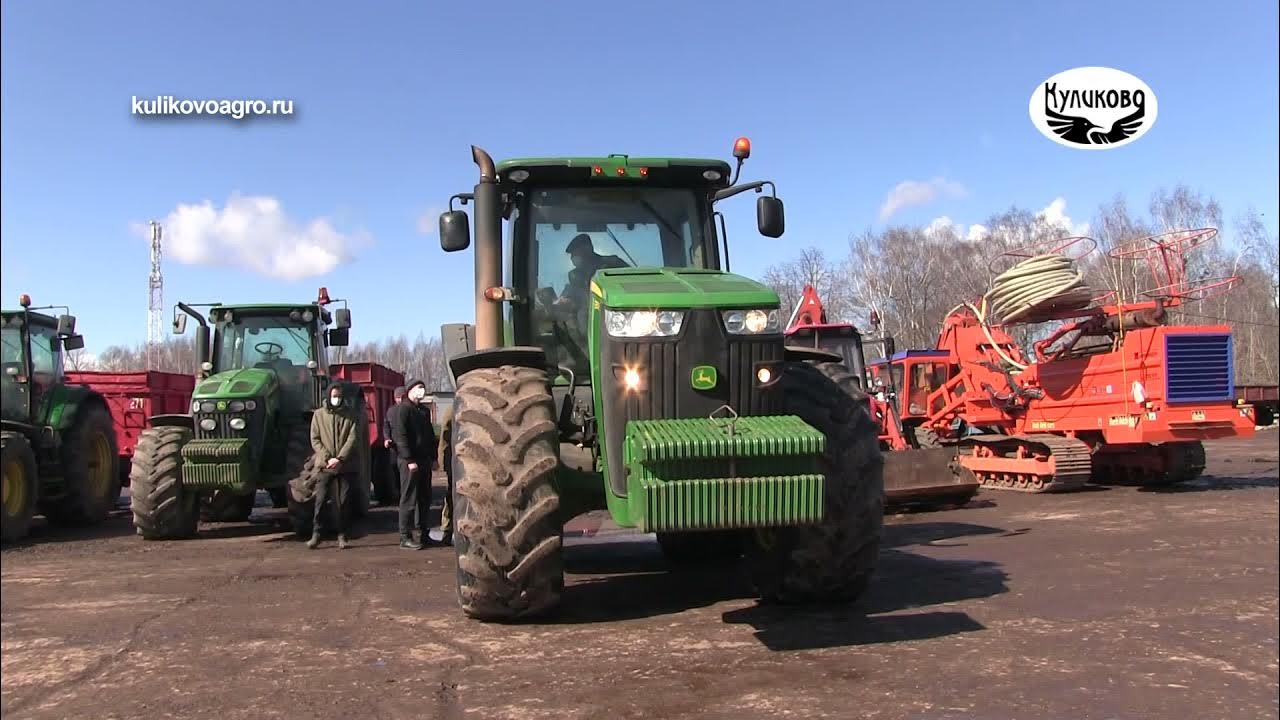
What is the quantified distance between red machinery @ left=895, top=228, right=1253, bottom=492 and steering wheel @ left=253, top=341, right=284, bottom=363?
30.9 feet

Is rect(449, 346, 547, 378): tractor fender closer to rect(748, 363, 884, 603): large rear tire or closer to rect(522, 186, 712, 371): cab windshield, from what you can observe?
rect(522, 186, 712, 371): cab windshield

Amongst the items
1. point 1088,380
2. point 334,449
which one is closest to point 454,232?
point 334,449

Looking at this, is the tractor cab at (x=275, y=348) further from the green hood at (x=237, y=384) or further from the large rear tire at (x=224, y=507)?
the large rear tire at (x=224, y=507)

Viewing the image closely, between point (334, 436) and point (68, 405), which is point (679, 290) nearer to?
point (334, 436)

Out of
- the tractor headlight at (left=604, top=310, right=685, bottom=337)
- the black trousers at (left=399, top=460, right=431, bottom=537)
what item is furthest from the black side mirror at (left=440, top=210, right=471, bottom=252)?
the black trousers at (left=399, top=460, right=431, bottom=537)

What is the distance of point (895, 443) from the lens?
12133mm

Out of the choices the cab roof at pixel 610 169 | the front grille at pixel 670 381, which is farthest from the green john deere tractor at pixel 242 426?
the front grille at pixel 670 381

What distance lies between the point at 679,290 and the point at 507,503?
1.39m

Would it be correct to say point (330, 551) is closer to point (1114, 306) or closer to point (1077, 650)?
point (1077, 650)

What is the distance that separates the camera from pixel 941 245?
37844 mm

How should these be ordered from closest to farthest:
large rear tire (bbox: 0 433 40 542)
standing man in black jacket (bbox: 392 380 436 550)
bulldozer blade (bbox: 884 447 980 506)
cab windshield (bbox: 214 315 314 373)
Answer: standing man in black jacket (bbox: 392 380 436 550), large rear tire (bbox: 0 433 40 542), bulldozer blade (bbox: 884 447 980 506), cab windshield (bbox: 214 315 314 373)

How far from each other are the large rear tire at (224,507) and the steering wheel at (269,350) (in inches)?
67.6

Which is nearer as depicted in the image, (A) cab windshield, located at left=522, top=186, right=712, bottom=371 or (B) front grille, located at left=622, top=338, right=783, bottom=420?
(B) front grille, located at left=622, top=338, right=783, bottom=420

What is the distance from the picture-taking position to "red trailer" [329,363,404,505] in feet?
44.2
